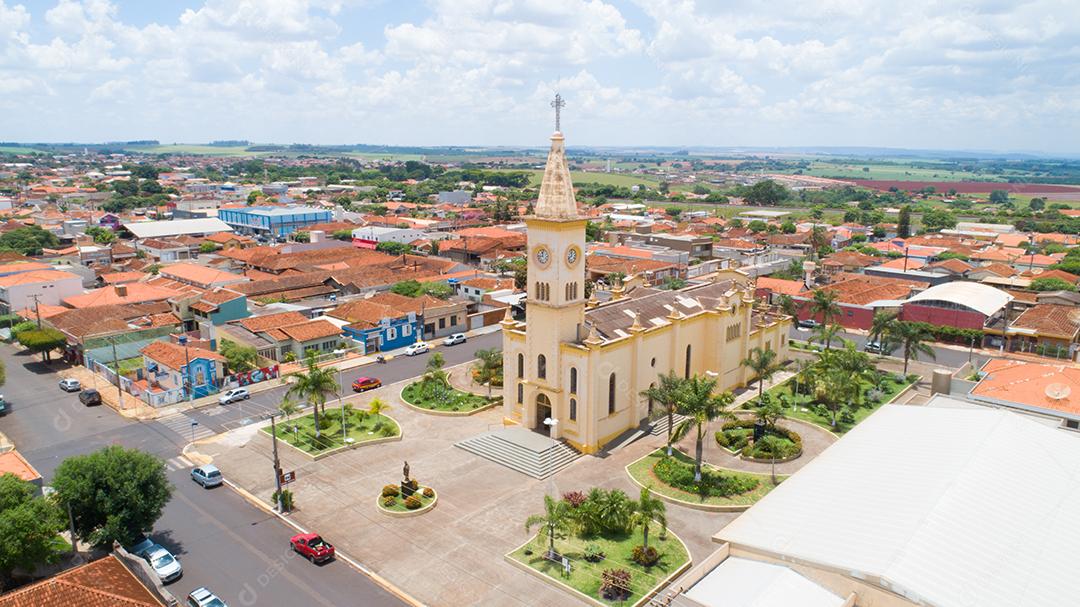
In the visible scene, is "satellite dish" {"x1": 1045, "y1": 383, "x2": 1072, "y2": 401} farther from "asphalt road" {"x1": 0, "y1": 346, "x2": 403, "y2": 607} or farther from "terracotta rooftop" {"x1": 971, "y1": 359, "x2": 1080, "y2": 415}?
"asphalt road" {"x1": 0, "y1": 346, "x2": 403, "y2": 607}

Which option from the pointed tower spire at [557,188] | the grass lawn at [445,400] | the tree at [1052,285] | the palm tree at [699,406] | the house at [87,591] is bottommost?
the grass lawn at [445,400]

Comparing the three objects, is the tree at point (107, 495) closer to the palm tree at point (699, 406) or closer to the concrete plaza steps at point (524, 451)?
the concrete plaza steps at point (524, 451)

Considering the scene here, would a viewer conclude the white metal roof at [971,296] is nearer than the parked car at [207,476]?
No

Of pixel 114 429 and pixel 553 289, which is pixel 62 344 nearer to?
pixel 114 429

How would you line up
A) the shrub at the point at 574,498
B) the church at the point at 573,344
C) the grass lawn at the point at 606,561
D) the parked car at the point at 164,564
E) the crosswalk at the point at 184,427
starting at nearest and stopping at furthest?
the grass lawn at the point at 606,561 < the parked car at the point at 164,564 < the shrub at the point at 574,498 < the church at the point at 573,344 < the crosswalk at the point at 184,427

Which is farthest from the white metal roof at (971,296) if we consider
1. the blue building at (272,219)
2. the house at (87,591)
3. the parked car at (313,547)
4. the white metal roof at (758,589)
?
the blue building at (272,219)

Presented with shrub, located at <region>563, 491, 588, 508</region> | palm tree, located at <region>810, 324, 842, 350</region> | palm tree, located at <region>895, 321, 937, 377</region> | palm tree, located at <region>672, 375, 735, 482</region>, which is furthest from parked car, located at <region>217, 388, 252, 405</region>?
palm tree, located at <region>895, 321, 937, 377</region>

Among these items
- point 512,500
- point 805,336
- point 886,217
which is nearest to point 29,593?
point 512,500
